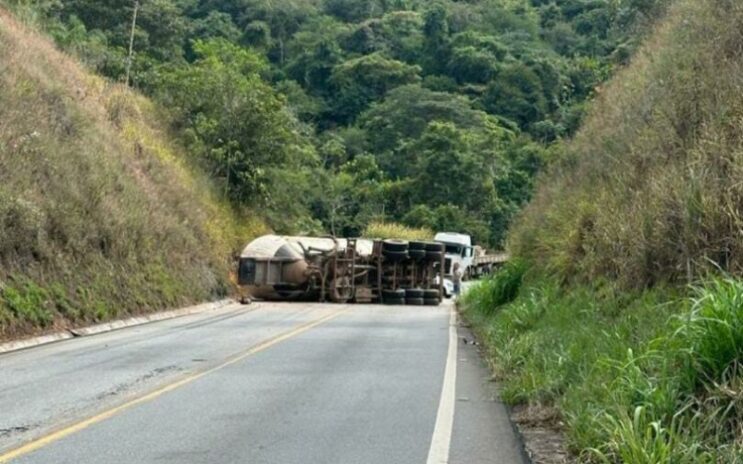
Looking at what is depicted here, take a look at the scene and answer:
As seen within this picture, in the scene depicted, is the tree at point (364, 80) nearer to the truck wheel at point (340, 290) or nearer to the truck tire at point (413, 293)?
the truck tire at point (413, 293)

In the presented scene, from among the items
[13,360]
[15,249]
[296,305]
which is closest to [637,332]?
[13,360]

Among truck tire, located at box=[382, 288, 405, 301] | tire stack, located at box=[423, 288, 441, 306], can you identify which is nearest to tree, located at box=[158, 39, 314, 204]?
truck tire, located at box=[382, 288, 405, 301]

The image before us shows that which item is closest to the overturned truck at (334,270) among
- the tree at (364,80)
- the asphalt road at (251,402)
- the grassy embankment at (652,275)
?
the grassy embankment at (652,275)

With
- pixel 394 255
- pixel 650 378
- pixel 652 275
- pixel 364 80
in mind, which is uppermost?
pixel 364 80

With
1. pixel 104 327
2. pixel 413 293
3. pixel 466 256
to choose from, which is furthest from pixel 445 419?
pixel 466 256

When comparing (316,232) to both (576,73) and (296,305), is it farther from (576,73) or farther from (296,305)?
(576,73)

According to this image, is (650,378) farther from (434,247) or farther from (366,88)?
(366,88)

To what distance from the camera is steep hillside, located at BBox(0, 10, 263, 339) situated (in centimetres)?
2153

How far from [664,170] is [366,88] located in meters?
71.8

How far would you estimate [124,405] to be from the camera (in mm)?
10875

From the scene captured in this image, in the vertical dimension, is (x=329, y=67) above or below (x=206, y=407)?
above

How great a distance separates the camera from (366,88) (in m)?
82.6

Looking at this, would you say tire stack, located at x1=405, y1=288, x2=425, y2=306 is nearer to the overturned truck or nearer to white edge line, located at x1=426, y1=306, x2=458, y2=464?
the overturned truck

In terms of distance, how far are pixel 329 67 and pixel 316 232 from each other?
39.0m
